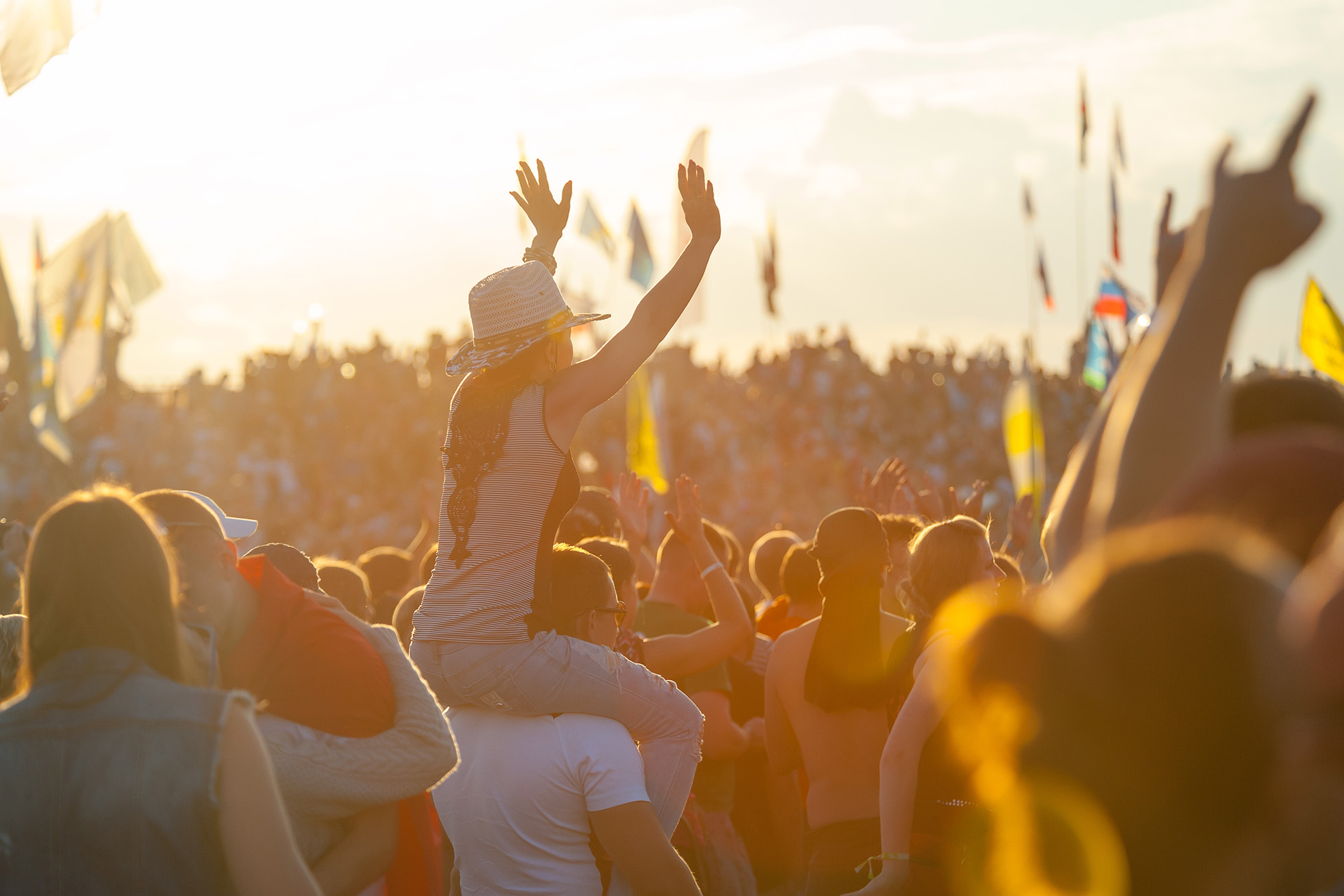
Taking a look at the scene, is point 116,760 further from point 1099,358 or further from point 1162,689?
point 1099,358

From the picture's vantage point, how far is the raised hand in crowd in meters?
1.69

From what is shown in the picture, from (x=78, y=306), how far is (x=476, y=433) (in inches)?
512

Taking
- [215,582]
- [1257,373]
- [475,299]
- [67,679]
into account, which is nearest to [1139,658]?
[1257,373]

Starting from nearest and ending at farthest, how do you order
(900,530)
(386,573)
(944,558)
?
(944,558)
(900,530)
(386,573)

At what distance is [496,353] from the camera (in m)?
3.59

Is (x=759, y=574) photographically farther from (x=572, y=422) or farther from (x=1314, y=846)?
(x=1314, y=846)

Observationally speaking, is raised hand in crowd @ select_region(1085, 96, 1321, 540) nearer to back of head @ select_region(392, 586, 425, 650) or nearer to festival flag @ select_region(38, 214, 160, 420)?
back of head @ select_region(392, 586, 425, 650)

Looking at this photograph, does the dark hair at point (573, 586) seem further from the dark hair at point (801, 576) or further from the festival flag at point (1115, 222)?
the festival flag at point (1115, 222)

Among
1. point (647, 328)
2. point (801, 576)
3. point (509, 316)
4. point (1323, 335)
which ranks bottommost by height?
point (1323, 335)

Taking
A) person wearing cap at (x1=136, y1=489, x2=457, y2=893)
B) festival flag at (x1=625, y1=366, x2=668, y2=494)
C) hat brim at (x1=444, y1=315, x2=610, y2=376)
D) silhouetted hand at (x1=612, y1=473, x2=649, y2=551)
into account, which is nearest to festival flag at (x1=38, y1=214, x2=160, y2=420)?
festival flag at (x1=625, y1=366, x2=668, y2=494)

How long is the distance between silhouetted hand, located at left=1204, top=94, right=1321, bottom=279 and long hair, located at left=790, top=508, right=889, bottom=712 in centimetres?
278

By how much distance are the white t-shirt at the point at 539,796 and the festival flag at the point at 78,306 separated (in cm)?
1132

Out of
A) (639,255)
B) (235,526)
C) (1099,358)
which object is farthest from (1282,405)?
(639,255)

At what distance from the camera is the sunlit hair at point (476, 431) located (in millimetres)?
3547
